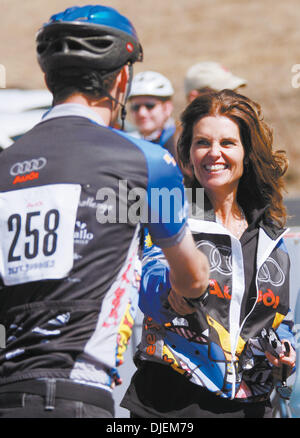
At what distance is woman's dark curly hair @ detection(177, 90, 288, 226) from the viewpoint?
3.52 m

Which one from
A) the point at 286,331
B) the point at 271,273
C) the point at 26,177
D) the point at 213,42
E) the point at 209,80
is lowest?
the point at 286,331

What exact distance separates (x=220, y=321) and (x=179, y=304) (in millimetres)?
390

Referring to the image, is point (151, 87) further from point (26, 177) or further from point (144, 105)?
point (26, 177)

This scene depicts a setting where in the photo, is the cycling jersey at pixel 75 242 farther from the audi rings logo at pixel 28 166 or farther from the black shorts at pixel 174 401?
the black shorts at pixel 174 401

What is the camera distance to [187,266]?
2.44 m

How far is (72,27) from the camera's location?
2475 millimetres

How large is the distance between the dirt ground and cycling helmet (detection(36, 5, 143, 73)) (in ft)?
48.8

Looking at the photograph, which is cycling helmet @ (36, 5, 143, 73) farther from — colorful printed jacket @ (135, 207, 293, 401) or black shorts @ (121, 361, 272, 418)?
black shorts @ (121, 361, 272, 418)

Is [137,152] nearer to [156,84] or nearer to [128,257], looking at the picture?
[128,257]

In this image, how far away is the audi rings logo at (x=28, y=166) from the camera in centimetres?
237

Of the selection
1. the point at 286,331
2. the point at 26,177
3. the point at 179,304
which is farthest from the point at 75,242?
the point at 286,331

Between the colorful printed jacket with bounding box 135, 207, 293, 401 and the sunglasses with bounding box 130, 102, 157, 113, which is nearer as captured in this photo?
the colorful printed jacket with bounding box 135, 207, 293, 401

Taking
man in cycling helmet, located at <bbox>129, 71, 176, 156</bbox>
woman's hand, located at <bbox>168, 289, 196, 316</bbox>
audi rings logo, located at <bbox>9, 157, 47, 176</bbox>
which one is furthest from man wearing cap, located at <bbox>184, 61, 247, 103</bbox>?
audi rings logo, located at <bbox>9, 157, 47, 176</bbox>
